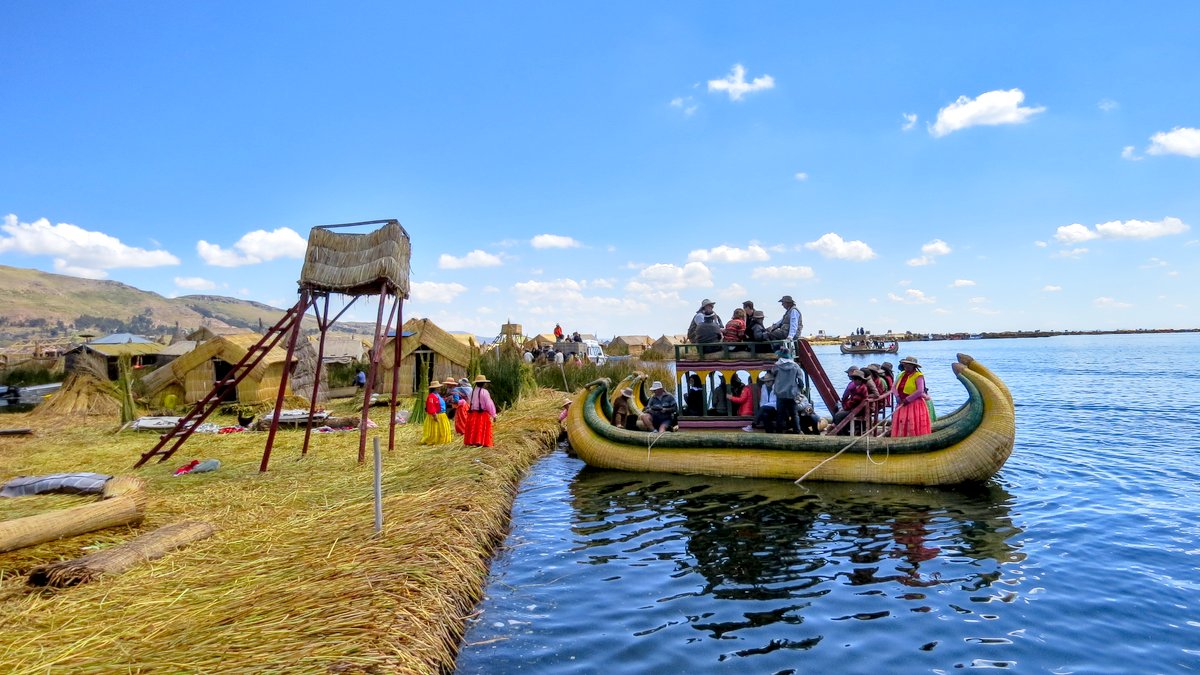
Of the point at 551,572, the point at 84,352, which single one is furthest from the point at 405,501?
the point at 84,352

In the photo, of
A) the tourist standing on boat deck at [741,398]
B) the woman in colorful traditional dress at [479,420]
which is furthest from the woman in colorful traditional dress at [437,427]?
the tourist standing on boat deck at [741,398]

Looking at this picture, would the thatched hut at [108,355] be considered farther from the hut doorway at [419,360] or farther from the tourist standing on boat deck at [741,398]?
the tourist standing on boat deck at [741,398]

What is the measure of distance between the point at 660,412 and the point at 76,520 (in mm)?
9895

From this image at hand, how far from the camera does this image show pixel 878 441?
1162cm

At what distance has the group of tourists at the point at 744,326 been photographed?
13.2 metres

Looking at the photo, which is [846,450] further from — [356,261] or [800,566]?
[356,261]

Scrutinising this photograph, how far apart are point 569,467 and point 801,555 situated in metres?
7.12

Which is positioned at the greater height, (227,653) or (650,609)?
(227,653)

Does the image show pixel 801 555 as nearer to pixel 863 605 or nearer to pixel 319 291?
pixel 863 605

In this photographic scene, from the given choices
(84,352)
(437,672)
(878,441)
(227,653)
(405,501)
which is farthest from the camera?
(84,352)

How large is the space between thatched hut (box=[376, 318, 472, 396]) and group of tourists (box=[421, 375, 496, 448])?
1063 cm

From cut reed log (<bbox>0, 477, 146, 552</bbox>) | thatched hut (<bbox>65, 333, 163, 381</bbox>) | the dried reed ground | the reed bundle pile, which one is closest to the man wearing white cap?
the dried reed ground

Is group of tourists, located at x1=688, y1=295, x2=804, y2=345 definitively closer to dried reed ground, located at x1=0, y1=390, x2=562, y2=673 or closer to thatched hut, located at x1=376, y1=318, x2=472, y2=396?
dried reed ground, located at x1=0, y1=390, x2=562, y2=673

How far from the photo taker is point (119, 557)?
608cm
